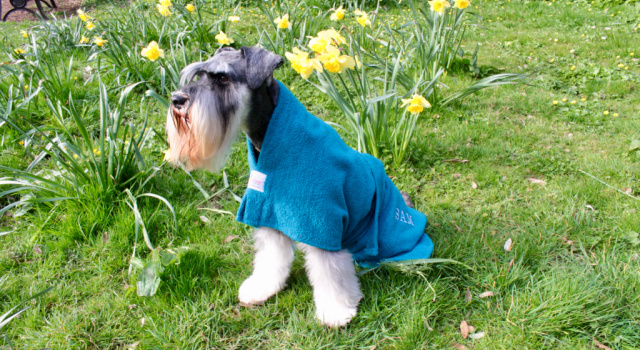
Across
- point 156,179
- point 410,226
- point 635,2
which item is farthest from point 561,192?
point 635,2

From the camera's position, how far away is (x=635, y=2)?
297 inches

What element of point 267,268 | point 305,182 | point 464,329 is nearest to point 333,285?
point 267,268

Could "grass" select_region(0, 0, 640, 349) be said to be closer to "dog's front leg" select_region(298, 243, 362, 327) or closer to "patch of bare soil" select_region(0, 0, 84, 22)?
"dog's front leg" select_region(298, 243, 362, 327)

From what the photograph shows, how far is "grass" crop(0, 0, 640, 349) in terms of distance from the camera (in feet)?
7.33

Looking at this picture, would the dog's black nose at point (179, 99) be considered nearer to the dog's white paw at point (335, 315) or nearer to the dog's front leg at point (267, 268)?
the dog's front leg at point (267, 268)

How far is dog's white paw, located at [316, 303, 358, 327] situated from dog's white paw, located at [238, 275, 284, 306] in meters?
0.36

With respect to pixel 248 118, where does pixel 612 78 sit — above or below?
below

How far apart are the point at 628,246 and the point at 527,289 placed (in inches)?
37.4

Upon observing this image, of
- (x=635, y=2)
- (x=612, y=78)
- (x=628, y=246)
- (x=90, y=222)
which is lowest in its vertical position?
(x=90, y=222)

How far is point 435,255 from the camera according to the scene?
8.83 ft

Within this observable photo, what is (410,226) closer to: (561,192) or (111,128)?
(561,192)

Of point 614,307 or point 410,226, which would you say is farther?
point 410,226

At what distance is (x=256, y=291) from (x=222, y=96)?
49.7 inches

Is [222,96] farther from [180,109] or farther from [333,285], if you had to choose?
[333,285]
